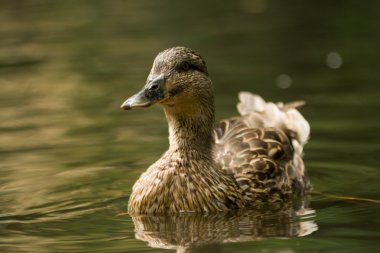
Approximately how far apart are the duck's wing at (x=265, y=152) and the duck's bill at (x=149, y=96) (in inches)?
50.2

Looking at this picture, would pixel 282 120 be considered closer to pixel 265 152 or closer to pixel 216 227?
pixel 265 152

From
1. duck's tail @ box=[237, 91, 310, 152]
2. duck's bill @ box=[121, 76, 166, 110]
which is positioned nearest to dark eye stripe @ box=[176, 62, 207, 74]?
duck's bill @ box=[121, 76, 166, 110]

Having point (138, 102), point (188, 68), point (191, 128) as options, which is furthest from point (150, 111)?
point (138, 102)

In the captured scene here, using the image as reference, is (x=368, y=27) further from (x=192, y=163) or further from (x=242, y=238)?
(x=242, y=238)

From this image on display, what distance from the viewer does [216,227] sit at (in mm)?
9148

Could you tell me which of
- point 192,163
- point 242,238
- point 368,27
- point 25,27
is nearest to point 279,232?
point 242,238

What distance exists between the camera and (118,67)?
16.8 m

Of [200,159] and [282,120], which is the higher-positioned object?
[282,120]

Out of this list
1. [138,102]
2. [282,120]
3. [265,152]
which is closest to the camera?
[138,102]

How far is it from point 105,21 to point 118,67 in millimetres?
4444

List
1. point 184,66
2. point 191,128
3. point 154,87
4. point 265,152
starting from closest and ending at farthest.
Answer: point 154,87, point 184,66, point 191,128, point 265,152

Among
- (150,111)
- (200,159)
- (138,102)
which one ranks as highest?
(150,111)

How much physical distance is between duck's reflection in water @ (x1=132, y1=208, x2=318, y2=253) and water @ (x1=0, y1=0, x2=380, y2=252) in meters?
0.02

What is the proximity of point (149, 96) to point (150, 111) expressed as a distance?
482 cm
